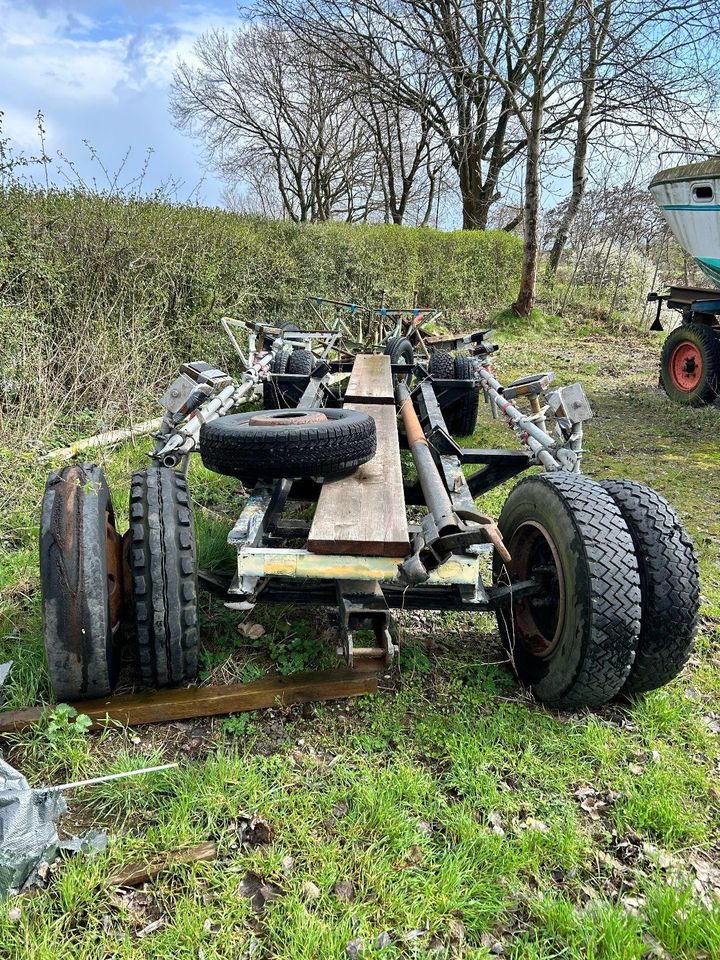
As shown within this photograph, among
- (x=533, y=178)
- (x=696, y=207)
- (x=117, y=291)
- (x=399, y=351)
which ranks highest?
(x=533, y=178)

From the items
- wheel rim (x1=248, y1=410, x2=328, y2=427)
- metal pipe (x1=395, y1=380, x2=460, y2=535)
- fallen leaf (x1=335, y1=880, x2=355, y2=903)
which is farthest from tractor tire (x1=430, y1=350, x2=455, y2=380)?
fallen leaf (x1=335, y1=880, x2=355, y2=903)

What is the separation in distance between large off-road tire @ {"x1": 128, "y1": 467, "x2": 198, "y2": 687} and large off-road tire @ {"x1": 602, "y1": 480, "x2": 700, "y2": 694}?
5.73 ft

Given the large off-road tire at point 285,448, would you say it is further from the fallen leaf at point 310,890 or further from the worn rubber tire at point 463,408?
the worn rubber tire at point 463,408

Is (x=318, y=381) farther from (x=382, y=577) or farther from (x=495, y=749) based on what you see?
(x=495, y=749)

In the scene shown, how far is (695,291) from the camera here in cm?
791

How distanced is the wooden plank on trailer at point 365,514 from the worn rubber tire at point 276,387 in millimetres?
2888

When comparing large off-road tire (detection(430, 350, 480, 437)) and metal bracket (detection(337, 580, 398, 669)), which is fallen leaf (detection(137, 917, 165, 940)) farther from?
large off-road tire (detection(430, 350, 480, 437))

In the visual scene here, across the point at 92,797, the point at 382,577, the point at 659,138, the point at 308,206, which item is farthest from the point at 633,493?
the point at 308,206

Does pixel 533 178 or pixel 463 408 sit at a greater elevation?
pixel 533 178

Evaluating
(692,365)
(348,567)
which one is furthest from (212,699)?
(692,365)

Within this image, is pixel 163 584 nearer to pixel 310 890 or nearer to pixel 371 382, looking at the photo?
pixel 310 890

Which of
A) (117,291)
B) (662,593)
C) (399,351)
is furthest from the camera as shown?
(117,291)

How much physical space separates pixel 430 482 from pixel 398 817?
4.08 feet

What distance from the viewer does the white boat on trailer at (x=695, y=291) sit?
6.99m
